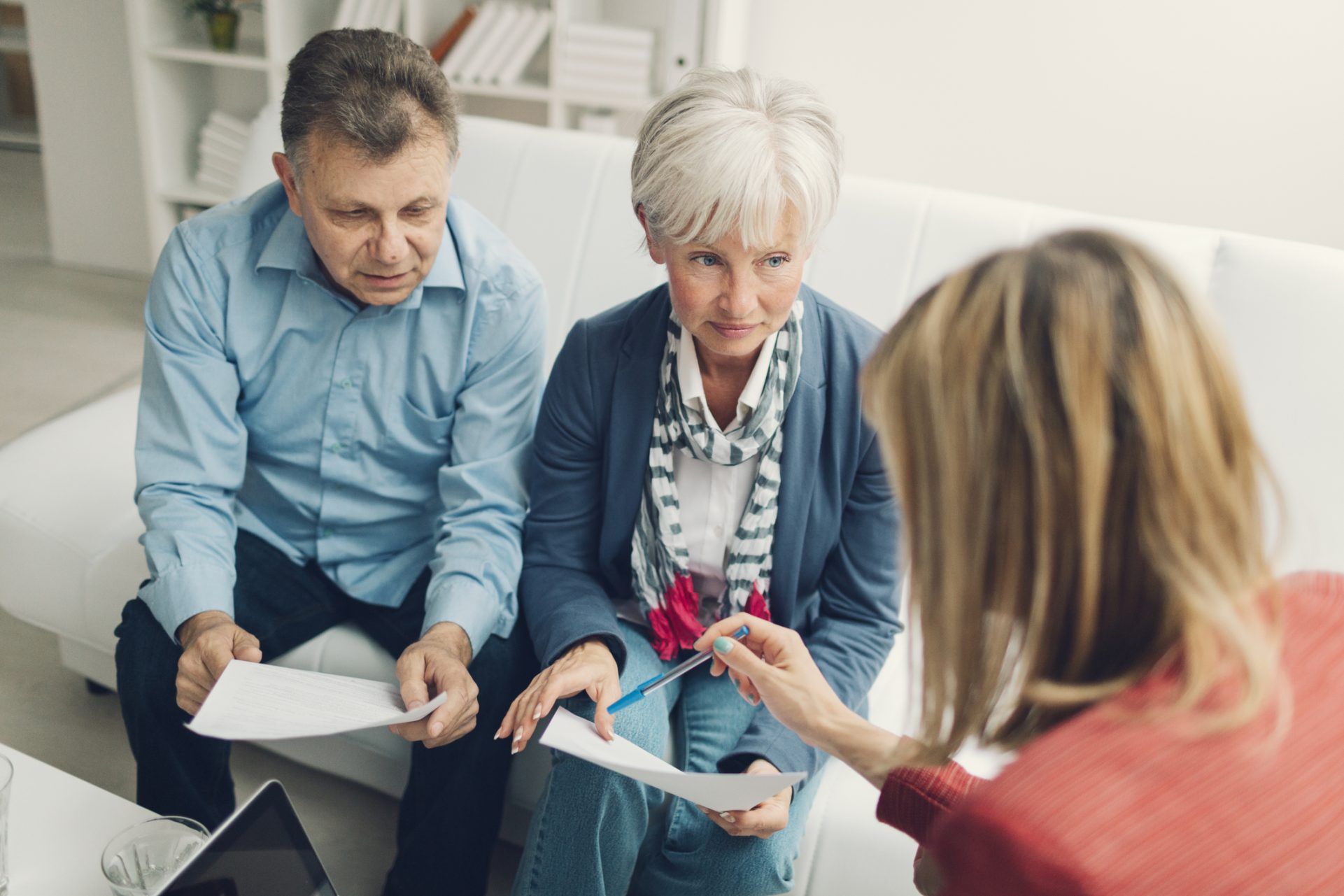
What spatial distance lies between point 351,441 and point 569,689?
56 centimetres

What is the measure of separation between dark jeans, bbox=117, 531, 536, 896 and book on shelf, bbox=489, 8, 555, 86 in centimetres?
209

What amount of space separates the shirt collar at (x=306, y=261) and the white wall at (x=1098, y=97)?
1.79 m

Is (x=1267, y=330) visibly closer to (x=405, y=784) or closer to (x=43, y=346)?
(x=405, y=784)

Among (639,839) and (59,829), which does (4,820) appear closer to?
(59,829)

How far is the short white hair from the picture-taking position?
1.19 meters

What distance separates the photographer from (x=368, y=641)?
1.54 metres

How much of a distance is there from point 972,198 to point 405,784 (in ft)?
4.23

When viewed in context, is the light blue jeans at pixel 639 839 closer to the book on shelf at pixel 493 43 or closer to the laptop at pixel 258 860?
the laptop at pixel 258 860

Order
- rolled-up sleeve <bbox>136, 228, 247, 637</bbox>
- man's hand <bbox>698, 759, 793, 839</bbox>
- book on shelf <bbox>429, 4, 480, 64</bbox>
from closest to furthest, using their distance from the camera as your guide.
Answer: man's hand <bbox>698, 759, 793, 839</bbox> < rolled-up sleeve <bbox>136, 228, 247, 637</bbox> < book on shelf <bbox>429, 4, 480, 64</bbox>

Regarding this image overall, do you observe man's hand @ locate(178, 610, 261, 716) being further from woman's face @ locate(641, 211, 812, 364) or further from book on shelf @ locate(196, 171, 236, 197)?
book on shelf @ locate(196, 171, 236, 197)

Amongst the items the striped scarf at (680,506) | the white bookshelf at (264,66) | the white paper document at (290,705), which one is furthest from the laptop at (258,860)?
the white bookshelf at (264,66)

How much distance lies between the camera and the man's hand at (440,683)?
4.12 ft

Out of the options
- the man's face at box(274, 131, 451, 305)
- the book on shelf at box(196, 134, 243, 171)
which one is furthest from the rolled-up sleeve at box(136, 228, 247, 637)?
the book on shelf at box(196, 134, 243, 171)

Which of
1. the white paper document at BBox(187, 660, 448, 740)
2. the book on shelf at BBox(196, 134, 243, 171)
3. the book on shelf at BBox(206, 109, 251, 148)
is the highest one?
the book on shelf at BBox(206, 109, 251, 148)
